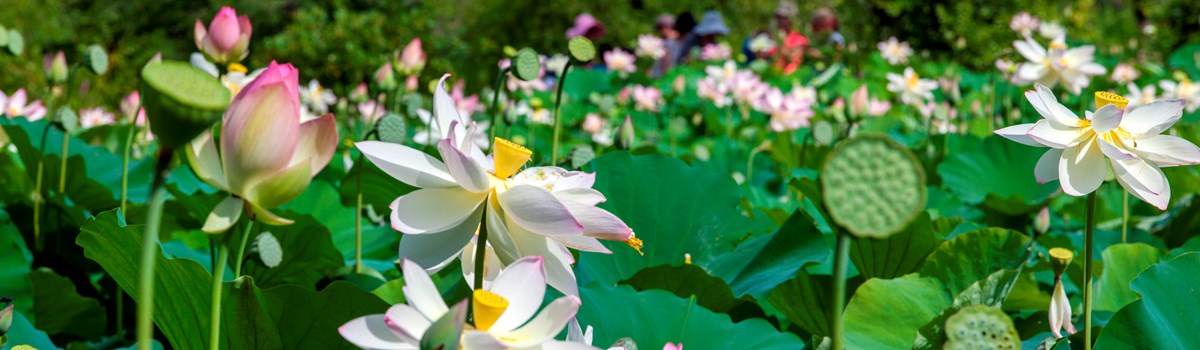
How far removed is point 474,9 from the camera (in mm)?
7875

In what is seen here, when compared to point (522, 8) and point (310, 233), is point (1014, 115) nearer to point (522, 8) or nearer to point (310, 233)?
point (310, 233)

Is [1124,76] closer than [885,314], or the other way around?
[885,314]

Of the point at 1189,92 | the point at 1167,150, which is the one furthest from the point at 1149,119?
the point at 1189,92

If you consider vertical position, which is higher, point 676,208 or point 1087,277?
point 1087,277

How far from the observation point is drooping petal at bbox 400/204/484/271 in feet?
1.76

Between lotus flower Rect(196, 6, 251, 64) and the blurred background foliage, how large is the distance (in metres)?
3.48

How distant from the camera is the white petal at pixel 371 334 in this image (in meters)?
A: 0.38

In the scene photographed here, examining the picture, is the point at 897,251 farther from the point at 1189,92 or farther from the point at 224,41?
the point at 1189,92

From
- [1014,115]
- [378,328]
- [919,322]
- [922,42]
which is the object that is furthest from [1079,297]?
[922,42]

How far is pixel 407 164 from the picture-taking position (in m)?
0.50

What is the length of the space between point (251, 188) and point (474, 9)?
761cm

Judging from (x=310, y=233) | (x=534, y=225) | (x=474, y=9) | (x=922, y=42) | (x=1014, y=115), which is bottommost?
(x=474, y=9)

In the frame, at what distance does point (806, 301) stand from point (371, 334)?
574mm

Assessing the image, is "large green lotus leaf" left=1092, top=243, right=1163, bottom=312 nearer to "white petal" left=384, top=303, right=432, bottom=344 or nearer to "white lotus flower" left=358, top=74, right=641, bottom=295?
"white lotus flower" left=358, top=74, right=641, bottom=295
